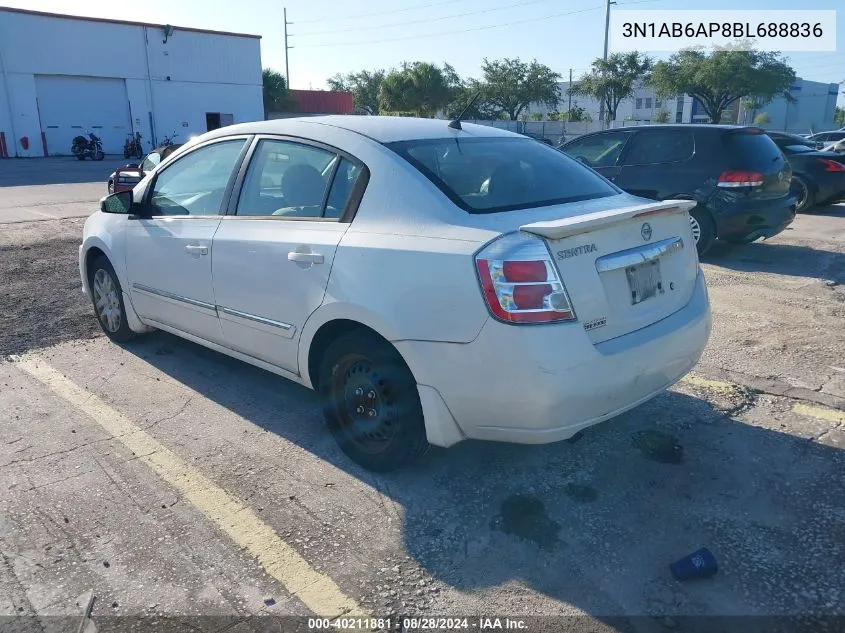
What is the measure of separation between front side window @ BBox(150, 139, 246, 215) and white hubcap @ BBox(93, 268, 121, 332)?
93 cm

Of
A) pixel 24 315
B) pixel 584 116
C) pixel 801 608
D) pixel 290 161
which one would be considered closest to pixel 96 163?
pixel 24 315

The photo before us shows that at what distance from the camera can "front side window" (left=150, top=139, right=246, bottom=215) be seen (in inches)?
166

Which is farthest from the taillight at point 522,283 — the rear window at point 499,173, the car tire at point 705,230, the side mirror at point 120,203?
the car tire at point 705,230

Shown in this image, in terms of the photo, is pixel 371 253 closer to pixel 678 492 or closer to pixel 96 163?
pixel 678 492

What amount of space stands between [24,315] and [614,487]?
5583mm

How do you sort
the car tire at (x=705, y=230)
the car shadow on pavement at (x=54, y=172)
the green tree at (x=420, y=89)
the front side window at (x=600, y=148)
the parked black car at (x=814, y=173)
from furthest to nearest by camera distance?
the green tree at (x=420, y=89) < the car shadow on pavement at (x=54, y=172) < the parked black car at (x=814, y=173) < the front side window at (x=600, y=148) < the car tire at (x=705, y=230)

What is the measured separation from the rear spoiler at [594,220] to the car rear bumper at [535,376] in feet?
1.28

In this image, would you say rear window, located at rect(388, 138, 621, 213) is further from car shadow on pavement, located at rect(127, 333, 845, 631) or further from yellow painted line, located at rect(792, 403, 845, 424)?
yellow painted line, located at rect(792, 403, 845, 424)

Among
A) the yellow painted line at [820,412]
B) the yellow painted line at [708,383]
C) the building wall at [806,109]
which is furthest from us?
the building wall at [806,109]

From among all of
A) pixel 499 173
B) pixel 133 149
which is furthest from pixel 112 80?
pixel 499 173

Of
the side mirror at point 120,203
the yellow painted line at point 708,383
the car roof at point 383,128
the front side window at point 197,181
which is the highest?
the car roof at point 383,128

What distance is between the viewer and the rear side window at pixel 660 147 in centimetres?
835

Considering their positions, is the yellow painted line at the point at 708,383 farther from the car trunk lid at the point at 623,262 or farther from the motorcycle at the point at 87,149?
the motorcycle at the point at 87,149

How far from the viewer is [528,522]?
3016mm
